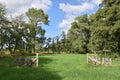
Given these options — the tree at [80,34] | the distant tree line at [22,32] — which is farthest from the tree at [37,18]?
the tree at [80,34]

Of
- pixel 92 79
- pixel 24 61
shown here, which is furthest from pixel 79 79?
pixel 24 61

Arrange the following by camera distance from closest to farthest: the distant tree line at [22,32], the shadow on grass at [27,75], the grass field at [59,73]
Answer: the shadow on grass at [27,75], the grass field at [59,73], the distant tree line at [22,32]

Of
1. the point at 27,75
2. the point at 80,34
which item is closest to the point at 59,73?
the point at 27,75

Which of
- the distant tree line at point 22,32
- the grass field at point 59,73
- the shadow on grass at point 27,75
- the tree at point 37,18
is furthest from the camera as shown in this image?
the tree at point 37,18

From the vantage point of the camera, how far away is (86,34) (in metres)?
78.6

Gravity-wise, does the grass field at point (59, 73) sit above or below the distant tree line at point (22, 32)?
below

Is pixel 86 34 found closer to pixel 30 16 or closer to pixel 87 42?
pixel 87 42

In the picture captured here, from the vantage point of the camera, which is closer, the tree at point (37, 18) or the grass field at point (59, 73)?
the grass field at point (59, 73)

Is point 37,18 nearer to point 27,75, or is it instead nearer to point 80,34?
point 80,34

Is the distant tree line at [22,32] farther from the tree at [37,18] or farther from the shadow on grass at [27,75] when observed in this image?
the shadow on grass at [27,75]

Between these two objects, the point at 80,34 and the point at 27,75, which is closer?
the point at 27,75

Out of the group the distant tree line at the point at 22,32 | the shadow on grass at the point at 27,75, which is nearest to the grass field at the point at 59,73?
the shadow on grass at the point at 27,75

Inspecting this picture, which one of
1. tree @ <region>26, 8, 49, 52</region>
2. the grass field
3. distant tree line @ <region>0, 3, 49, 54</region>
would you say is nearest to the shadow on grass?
the grass field

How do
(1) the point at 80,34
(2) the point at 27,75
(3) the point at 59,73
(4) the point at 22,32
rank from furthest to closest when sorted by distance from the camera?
(1) the point at 80,34 → (4) the point at 22,32 → (3) the point at 59,73 → (2) the point at 27,75
